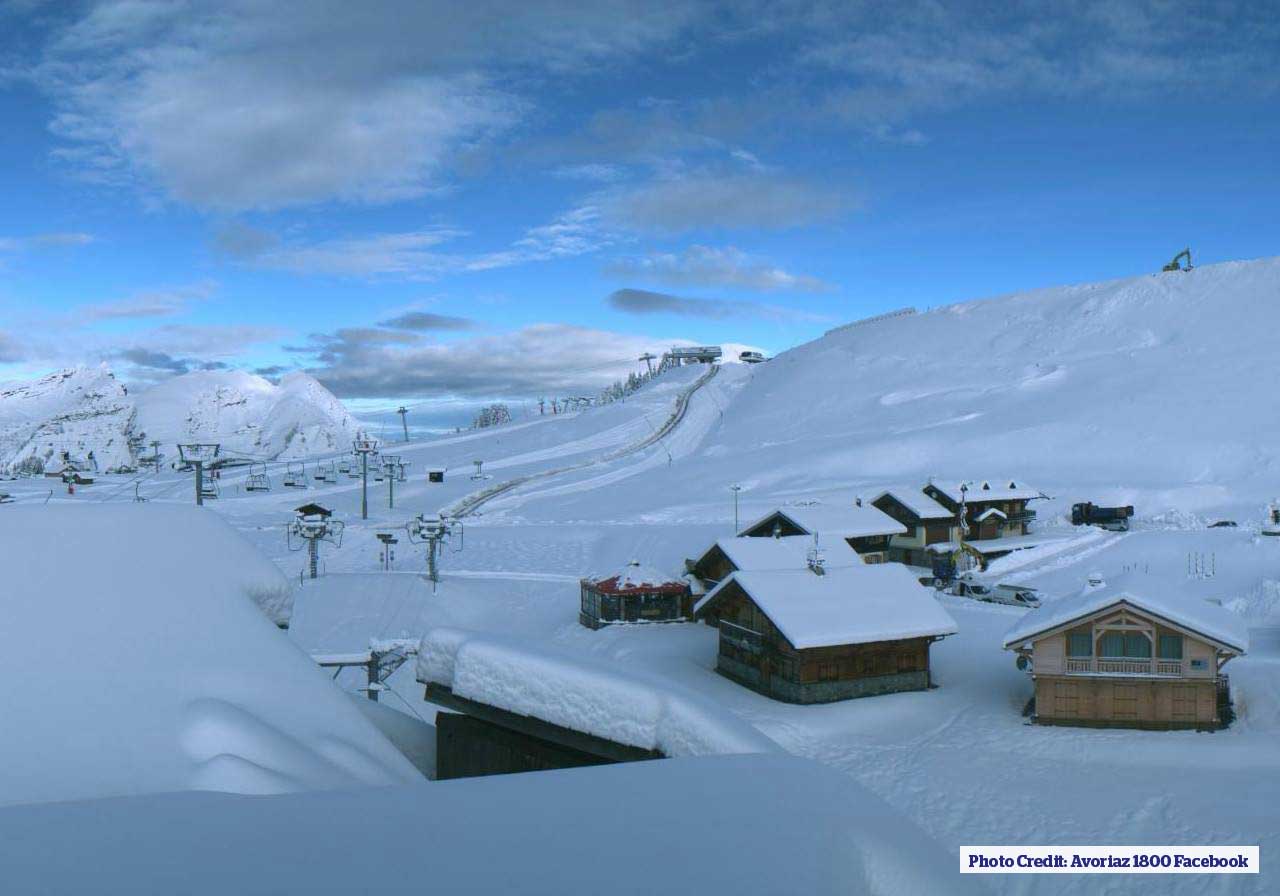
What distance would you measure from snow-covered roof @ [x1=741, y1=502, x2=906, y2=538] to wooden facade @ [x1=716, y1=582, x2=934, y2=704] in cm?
1424

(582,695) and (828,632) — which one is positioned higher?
(582,695)

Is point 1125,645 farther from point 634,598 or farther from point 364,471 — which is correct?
point 364,471

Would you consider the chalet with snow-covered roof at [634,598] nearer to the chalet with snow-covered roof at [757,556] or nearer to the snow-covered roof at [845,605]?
the chalet with snow-covered roof at [757,556]

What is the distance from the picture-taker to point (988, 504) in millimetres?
50500

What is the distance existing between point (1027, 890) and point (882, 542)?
103 ft

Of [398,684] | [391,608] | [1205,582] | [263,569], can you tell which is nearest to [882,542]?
[1205,582]

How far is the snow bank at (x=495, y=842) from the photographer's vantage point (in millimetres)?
2275

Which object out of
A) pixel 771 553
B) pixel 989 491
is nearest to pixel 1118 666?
pixel 771 553

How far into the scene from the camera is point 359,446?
7094cm

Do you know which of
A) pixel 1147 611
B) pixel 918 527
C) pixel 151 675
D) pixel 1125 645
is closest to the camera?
pixel 151 675

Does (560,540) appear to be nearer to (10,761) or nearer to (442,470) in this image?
(442,470)

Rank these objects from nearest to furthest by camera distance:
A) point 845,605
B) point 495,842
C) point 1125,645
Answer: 1. point 495,842
2. point 1125,645
3. point 845,605

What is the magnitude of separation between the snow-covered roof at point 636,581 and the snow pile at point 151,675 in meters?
26.3

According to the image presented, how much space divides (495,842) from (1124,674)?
22.3 meters
